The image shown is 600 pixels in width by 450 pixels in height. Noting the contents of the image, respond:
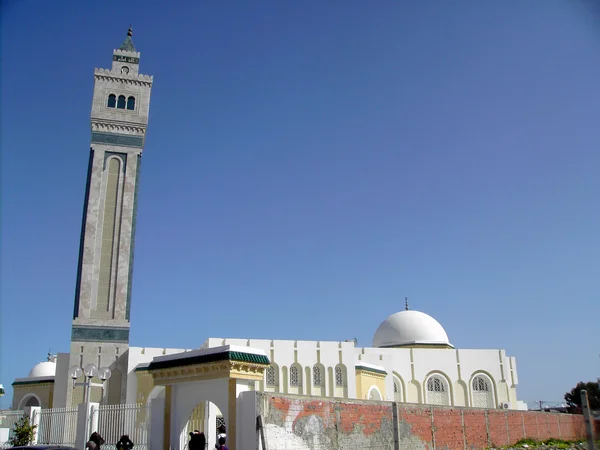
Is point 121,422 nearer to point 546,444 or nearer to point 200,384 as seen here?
point 200,384

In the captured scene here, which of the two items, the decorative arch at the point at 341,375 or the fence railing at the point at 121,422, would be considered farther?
the decorative arch at the point at 341,375

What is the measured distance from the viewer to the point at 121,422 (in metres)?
13.2

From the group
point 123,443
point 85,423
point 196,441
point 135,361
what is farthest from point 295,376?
point 196,441

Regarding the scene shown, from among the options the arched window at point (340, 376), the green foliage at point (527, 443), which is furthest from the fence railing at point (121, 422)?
the arched window at point (340, 376)

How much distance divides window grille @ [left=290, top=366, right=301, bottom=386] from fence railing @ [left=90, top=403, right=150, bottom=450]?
11.6 m

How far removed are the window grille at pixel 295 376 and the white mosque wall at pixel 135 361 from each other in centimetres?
498

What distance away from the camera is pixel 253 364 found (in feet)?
35.2

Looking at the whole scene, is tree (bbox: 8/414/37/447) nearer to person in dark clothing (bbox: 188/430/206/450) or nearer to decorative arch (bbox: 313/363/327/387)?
person in dark clothing (bbox: 188/430/206/450)

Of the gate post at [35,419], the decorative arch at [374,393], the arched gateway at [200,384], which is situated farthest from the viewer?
the decorative arch at [374,393]

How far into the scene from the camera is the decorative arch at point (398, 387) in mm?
27906

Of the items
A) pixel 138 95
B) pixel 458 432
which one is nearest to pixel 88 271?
pixel 138 95

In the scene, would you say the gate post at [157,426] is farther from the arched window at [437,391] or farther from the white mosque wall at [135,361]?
the arched window at [437,391]

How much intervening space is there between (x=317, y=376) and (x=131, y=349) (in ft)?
26.1

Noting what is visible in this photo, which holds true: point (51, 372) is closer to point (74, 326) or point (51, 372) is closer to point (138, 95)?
point (74, 326)
